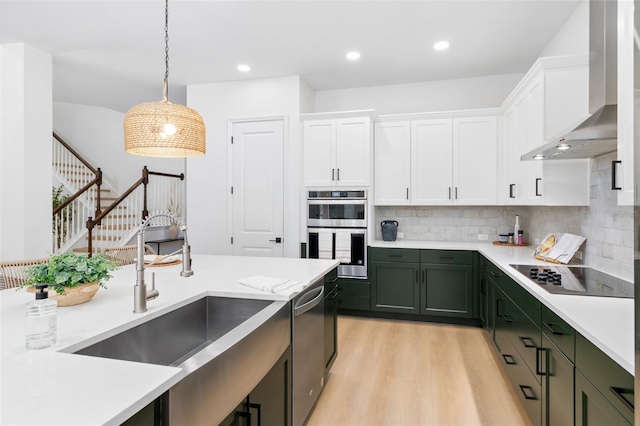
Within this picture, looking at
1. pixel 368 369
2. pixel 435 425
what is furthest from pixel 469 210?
pixel 435 425

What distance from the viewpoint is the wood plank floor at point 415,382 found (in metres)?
2.24

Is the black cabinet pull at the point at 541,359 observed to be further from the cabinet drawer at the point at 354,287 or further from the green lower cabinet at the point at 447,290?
the cabinet drawer at the point at 354,287

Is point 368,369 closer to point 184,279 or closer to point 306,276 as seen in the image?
point 306,276

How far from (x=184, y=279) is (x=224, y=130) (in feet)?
9.76

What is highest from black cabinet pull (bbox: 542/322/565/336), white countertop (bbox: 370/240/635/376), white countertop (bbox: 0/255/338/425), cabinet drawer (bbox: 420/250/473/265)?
white countertop (bbox: 0/255/338/425)

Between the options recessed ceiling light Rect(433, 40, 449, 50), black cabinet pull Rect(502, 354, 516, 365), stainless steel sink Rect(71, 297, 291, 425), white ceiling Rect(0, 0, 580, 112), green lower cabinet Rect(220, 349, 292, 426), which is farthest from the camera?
recessed ceiling light Rect(433, 40, 449, 50)

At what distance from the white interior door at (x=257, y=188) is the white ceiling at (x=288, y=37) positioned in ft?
2.47

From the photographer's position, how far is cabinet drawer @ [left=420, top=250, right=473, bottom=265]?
3887 millimetres

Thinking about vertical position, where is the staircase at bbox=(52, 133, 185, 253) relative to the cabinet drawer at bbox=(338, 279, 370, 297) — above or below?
above

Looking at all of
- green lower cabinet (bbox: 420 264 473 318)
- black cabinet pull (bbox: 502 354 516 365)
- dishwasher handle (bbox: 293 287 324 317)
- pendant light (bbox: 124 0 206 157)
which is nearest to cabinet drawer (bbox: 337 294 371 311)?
green lower cabinet (bbox: 420 264 473 318)

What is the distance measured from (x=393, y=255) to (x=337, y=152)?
1.40m

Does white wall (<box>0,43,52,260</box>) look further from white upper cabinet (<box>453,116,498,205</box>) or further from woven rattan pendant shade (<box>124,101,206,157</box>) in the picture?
white upper cabinet (<box>453,116,498,205</box>)

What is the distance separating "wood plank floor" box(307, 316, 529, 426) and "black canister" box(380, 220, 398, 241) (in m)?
1.15

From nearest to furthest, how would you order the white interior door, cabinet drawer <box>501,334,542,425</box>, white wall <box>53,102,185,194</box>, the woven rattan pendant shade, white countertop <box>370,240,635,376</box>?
1. white countertop <box>370,240,635,376</box>
2. cabinet drawer <box>501,334,542,425</box>
3. the woven rattan pendant shade
4. the white interior door
5. white wall <box>53,102,185,194</box>
